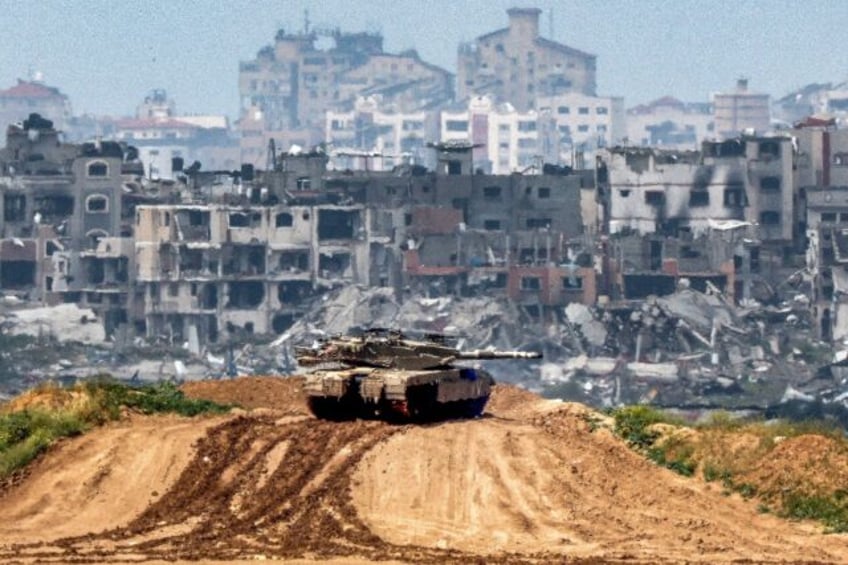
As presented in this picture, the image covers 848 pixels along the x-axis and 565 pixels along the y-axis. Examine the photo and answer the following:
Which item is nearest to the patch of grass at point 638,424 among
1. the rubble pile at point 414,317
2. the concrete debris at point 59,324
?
the rubble pile at point 414,317

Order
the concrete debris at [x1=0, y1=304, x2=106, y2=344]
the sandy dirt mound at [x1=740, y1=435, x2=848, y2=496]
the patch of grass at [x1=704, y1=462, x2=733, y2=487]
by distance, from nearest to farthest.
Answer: the sandy dirt mound at [x1=740, y1=435, x2=848, y2=496] → the patch of grass at [x1=704, y1=462, x2=733, y2=487] → the concrete debris at [x1=0, y1=304, x2=106, y2=344]

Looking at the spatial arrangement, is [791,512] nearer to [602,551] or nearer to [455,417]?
[602,551]

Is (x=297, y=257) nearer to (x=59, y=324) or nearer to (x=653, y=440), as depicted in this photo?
(x=59, y=324)

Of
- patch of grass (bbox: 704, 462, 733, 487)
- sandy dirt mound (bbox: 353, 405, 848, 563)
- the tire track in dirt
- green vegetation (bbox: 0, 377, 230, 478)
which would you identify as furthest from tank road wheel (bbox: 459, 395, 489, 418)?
patch of grass (bbox: 704, 462, 733, 487)

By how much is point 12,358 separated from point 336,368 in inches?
3652

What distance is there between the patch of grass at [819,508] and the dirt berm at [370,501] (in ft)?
0.92

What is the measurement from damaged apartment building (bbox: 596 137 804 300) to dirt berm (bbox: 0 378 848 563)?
329 ft

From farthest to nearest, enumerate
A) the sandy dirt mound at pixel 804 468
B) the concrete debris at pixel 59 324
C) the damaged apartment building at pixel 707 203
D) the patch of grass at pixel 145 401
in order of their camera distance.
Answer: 1. the damaged apartment building at pixel 707 203
2. the concrete debris at pixel 59 324
3. the patch of grass at pixel 145 401
4. the sandy dirt mound at pixel 804 468

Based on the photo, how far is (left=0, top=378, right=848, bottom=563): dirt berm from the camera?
29.1 metres

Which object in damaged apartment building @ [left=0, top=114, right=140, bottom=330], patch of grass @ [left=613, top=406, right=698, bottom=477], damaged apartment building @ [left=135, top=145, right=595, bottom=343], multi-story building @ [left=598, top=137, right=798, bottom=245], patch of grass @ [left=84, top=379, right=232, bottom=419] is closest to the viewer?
patch of grass @ [left=613, top=406, right=698, bottom=477]

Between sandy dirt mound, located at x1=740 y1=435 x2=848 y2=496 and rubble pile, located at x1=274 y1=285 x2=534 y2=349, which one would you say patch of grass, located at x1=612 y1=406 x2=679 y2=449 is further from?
rubble pile, located at x1=274 y1=285 x2=534 y2=349

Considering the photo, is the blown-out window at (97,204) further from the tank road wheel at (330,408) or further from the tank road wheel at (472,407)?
the tank road wheel at (330,408)

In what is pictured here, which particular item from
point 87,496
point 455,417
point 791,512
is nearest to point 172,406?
point 455,417

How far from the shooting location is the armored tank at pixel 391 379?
41125 millimetres
